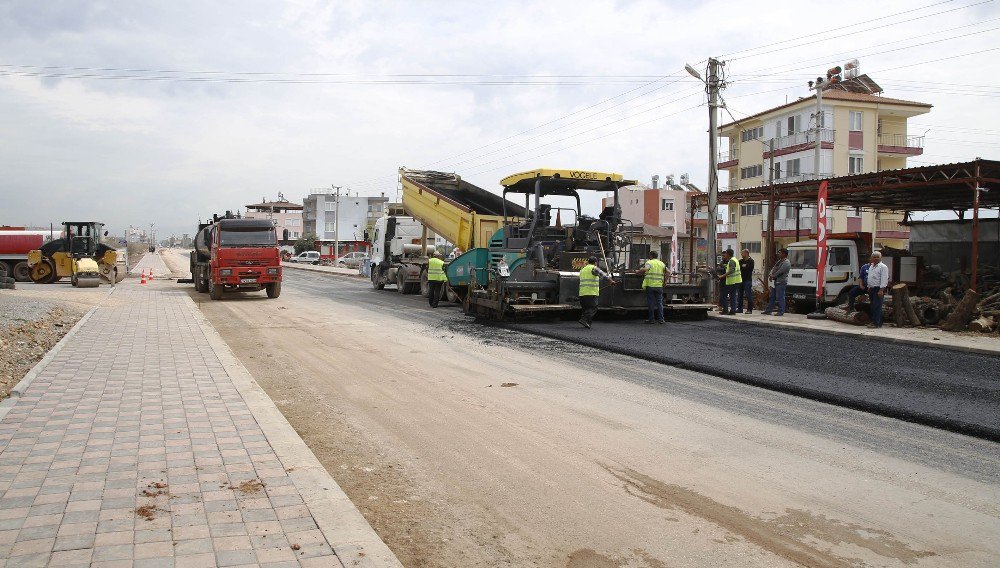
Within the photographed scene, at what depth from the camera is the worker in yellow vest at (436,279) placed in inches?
716

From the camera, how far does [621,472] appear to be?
15.7 feet

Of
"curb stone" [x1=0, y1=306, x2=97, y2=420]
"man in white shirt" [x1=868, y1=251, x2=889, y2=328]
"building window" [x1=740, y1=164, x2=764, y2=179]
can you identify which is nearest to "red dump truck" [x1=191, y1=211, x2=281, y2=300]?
"curb stone" [x1=0, y1=306, x2=97, y2=420]

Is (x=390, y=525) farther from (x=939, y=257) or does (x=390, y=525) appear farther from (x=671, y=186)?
(x=671, y=186)

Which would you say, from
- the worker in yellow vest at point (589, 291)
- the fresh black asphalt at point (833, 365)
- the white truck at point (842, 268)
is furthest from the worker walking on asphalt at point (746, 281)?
the worker in yellow vest at point (589, 291)

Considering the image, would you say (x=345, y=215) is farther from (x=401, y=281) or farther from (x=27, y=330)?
(x=27, y=330)

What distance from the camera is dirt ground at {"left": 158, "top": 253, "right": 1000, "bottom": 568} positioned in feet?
11.9

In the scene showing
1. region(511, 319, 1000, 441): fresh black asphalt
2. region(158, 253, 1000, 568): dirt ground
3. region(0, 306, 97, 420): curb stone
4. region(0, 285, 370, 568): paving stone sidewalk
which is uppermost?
region(0, 306, 97, 420): curb stone

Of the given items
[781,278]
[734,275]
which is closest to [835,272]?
[781,278]

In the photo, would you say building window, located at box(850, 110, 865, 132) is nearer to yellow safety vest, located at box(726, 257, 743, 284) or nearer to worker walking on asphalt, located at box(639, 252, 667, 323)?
yellow safety vest, located at box(726, 257, 743, 284)

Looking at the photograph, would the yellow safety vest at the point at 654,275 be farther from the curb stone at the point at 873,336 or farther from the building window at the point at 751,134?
the building window at the point at 751,134

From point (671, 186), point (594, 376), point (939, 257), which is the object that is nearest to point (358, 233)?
point (671, 186)

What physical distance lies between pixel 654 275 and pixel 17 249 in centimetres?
2600

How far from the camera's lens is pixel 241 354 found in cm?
987

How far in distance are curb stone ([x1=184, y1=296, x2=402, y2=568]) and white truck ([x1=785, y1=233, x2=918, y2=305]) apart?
15.6 metres
